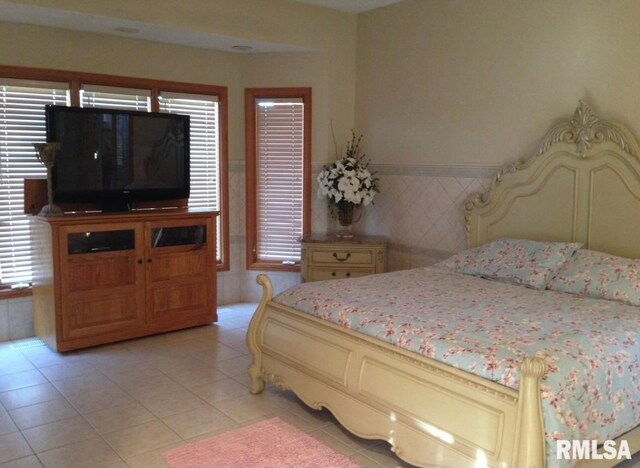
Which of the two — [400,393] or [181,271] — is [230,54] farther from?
[400,393]

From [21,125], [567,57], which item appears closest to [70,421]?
[21,125]

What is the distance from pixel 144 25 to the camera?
14.0ft

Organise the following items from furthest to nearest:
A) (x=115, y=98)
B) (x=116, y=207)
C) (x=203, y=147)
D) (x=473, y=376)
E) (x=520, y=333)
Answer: (x=203, y=147) < (x=115, y=98) < (x=116, y=207) < (x=520, y=333) < (x=473, y=376)

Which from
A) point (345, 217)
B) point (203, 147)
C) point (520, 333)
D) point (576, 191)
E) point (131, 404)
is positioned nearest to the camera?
point (520, 333)

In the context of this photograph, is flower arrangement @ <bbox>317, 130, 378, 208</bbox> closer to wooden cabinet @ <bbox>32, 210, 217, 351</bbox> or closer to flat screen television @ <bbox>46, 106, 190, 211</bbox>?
wooden cabinet @ <bbox>32, 210, 217, 351</bbox>

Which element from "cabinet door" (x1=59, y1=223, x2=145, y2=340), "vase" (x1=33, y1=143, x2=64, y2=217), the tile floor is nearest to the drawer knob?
the tile floor

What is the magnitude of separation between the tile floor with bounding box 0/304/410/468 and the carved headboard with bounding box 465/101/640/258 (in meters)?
1.92

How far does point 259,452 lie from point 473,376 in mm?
1148

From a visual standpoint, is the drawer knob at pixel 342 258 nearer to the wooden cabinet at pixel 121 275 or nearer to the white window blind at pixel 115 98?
→ the wooden cabinet at pixel 121 275

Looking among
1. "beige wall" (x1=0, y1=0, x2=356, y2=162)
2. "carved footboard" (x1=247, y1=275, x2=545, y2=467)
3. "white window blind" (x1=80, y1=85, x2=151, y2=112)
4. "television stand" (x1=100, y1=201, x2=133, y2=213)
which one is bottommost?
"carved footboard" (x1=247, y1=275, x2=545, y2=467)

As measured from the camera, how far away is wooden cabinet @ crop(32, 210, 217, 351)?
166 inches

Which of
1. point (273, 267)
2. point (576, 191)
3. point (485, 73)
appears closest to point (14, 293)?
point (273, 267)

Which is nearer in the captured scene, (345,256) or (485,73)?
(485,73)

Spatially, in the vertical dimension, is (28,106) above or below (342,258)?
above
